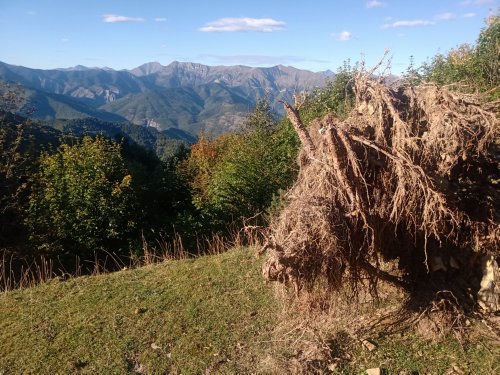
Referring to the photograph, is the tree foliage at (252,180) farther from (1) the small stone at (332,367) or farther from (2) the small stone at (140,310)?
(1) the small stone at (332,367)

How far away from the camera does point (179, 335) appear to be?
20.6 ft

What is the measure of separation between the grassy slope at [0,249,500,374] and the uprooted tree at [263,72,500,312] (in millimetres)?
1025

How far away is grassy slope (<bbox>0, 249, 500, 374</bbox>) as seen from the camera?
527 centimetres

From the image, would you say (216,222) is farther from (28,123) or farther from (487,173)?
(28,123)

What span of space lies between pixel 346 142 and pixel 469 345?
3054mm

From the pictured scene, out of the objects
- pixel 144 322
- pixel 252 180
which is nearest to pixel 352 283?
pixel 144 322

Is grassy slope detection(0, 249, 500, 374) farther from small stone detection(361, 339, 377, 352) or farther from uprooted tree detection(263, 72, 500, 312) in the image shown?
uprooted tree detection(263, 72, 500, 312)

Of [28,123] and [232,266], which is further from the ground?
[28,123]

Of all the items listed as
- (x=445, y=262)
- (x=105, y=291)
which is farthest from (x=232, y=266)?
(x=445, y=262)

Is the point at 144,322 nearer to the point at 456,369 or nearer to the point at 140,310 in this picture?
the point at 140,310

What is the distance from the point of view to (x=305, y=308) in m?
5.30

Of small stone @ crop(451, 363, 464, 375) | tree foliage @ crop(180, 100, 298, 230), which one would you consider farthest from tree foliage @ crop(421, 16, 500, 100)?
small stone @ crop(451, 363, 464, 375)

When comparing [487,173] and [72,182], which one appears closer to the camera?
[487,173]

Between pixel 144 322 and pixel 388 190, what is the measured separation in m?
4.35
